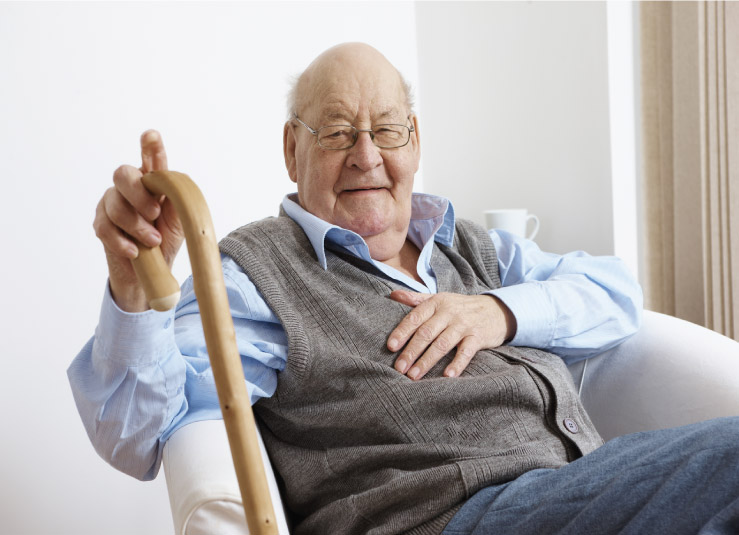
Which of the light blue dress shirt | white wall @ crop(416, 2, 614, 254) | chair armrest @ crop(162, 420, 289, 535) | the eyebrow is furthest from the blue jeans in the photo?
white wall @ crop(416, 2, 614, 254)

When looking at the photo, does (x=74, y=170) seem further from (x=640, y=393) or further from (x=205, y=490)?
(x=640, y=393)

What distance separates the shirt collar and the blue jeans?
494 millimetres

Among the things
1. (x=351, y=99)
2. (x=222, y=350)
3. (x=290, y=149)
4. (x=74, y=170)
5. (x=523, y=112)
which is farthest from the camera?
(x=523, y=112)

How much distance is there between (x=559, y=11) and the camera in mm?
2383

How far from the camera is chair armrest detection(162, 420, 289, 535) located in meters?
0.93

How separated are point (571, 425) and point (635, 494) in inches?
12.9

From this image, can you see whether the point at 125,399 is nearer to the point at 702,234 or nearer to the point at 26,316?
the point at 26,316

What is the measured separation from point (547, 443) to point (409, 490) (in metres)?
0.26

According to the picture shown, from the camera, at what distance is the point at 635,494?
34.1 inches

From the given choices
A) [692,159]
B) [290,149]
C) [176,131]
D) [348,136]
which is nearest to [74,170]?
[176,131]

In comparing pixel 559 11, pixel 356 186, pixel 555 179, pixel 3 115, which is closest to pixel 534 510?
pixel 356 186

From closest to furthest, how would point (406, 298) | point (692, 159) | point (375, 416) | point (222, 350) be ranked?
point (222, 350) < point (375, 416) < point (406, 298) < point (692, 159)

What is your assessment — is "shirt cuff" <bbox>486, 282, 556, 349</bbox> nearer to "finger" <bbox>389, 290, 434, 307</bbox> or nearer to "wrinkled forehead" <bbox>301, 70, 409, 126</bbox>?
"finger" <bbox>389, 290, 434, 307</bbox>

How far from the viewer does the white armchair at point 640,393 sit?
0.98m
